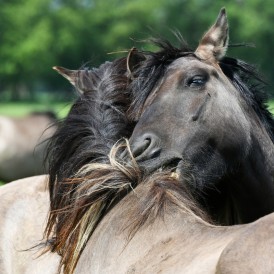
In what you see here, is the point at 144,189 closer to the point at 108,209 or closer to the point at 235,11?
the point at 108,209

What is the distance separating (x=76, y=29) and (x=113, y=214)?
78582 mm

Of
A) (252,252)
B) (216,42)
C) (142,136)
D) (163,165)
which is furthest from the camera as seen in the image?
(216,42)

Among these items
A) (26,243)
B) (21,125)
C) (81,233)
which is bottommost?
(21,125)

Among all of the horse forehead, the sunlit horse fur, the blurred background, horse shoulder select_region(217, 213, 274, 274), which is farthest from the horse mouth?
the blurred background

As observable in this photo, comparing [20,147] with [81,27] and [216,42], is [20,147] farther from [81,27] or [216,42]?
[81,27]

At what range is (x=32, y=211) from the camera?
5.10 m

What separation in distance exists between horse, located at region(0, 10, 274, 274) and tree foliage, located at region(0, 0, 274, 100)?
6747 centimetres

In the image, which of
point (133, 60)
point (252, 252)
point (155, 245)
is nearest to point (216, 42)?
point (133, 60)

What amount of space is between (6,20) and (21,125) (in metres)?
65.8

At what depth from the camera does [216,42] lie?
4.75 meters

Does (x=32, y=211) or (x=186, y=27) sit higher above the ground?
(x=32, y=211)

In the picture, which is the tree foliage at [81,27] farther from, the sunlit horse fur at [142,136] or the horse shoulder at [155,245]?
the horse shoulder at [155,245]

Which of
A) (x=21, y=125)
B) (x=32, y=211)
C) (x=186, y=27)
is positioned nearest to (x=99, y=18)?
(x=186, y=27)

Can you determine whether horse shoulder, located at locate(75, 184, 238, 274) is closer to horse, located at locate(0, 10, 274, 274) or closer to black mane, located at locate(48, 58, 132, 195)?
horse, located at locate(0, 10, 274, 274)
